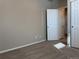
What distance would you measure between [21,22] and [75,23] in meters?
2.71

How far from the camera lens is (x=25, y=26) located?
605 centimetres

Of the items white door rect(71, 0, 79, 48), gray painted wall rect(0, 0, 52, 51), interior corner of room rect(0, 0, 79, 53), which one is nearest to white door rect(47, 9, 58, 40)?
interior corner of room rect(0, 0, 79, 53)

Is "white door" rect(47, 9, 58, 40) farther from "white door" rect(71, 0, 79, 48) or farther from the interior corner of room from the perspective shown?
"white door" rect(71, 0, 79, 48)

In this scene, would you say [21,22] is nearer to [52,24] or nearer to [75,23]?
[52,24]

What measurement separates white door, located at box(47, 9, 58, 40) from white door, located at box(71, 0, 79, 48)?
1.95 meters

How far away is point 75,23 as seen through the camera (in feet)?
17.5

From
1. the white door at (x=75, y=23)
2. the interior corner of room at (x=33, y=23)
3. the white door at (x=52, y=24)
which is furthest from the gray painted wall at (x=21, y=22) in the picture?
the white door at (x=75, y=23)

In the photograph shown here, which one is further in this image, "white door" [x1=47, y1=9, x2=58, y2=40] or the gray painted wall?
"white door" [x1=47, y1=9, x2=58, y2=40]

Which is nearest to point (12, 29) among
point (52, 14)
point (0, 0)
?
point (0, 0)

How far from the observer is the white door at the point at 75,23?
17.1ft

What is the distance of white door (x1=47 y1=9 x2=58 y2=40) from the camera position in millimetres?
7211

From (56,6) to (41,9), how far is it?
1.46 m

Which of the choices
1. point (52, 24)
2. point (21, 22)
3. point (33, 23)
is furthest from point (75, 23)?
point (21, 22)

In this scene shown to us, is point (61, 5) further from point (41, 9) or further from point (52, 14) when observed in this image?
point (41, 9)
